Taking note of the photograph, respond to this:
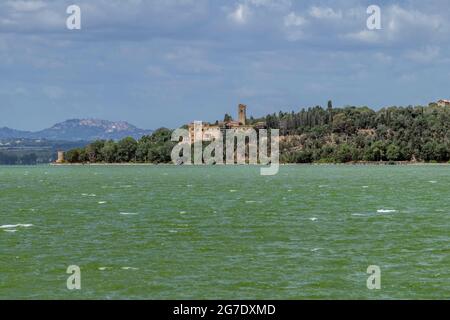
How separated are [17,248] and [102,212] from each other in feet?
81.7

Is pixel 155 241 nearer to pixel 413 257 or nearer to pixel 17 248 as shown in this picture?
pixel 17 248

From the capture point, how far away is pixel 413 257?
4272cm

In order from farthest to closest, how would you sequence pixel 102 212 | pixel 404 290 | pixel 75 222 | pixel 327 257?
pixel 102 212
pixel 75 222
pixel 327 257
pixel 404 290

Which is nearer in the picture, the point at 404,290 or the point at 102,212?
the point at 404,290

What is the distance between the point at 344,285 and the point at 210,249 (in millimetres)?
11745

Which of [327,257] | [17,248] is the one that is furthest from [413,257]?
[17,248]

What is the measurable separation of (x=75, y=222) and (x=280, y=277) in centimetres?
2766
